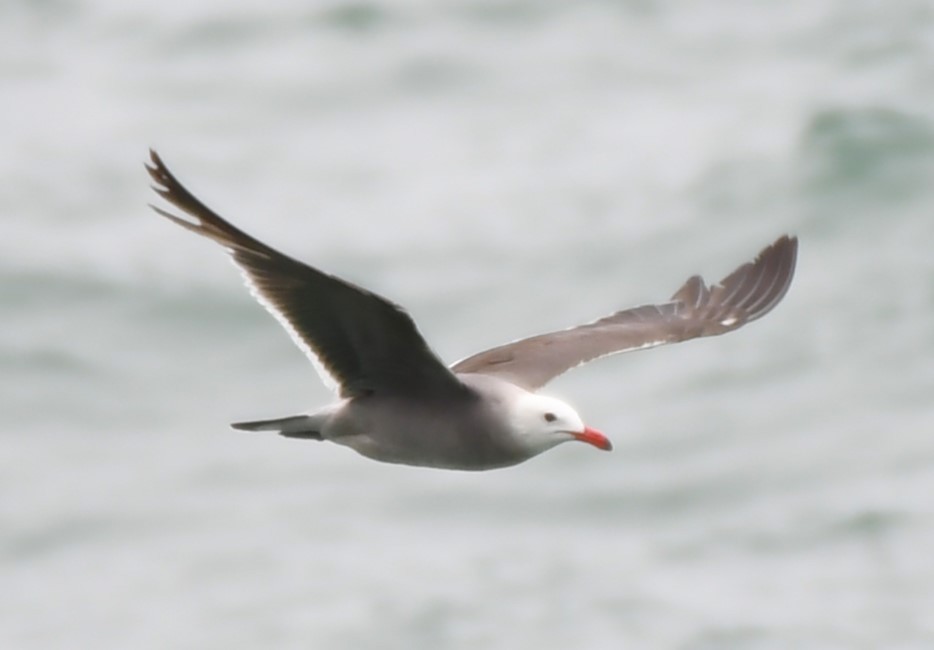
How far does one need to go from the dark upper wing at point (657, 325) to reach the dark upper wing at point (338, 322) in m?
0.96

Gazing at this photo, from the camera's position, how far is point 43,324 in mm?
24156

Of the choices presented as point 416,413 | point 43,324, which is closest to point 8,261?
point 43,324

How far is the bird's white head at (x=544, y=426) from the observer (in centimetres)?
938

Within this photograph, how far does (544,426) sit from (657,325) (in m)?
2.28

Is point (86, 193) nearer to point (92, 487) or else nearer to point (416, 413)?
point (92, 487)

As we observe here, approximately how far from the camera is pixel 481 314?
24047 millimetres

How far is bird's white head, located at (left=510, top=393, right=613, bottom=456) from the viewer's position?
9.38m

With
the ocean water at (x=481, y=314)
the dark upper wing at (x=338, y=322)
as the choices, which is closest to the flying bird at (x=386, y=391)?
the dark upper wing at (x=338, y=322)

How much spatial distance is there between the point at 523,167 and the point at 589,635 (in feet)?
29.0

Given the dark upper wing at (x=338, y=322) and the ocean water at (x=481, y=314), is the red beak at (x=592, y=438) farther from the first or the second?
the ocean water at (x=481, y=314)

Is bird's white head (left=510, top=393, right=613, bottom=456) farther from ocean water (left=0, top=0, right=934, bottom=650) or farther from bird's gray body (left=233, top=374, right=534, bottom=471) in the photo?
ocean water (left=0, top=0, right=934, bottom=650)

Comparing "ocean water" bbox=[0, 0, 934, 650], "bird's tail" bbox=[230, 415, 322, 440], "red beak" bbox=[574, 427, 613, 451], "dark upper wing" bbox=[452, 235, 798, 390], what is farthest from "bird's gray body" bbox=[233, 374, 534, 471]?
"ocean water" bbox=[0, 0, 934, 650]

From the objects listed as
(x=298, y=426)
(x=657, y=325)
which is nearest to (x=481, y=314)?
(x=657, y=325)

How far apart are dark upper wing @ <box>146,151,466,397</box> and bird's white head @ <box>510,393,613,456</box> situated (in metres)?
0.29
